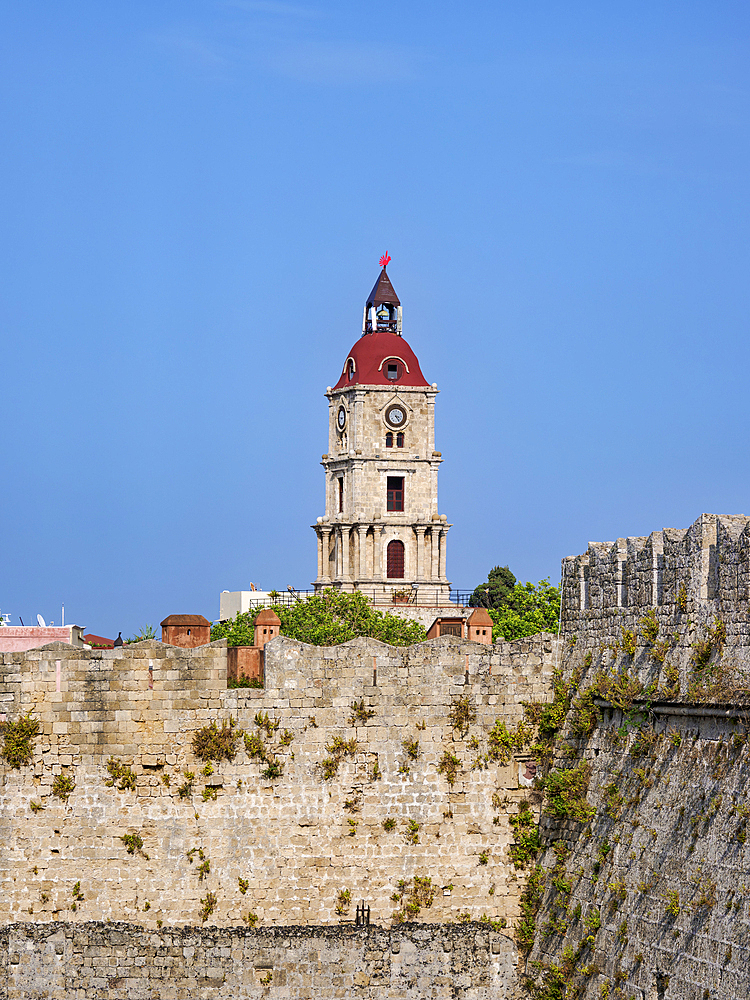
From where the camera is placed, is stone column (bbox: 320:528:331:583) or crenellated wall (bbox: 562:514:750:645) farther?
stone column (bbox: 320:528:331:583)

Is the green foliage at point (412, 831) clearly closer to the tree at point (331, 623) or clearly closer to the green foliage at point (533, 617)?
the green foliage at point (533, 617)

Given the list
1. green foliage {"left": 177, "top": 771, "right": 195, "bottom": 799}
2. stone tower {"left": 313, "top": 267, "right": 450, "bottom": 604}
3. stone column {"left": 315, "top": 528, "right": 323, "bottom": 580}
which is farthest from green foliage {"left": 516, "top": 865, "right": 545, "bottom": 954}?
stone column {"left": 315, "top": 528, "right": 323, "bottom": 580}

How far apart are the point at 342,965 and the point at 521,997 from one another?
2.58 m

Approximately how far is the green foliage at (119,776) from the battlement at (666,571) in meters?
6.71

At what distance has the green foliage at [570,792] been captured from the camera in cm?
2262

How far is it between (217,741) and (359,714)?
6.77 ft

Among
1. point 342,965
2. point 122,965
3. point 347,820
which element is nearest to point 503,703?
point 347,820

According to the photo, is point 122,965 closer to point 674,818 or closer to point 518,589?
point 674,818

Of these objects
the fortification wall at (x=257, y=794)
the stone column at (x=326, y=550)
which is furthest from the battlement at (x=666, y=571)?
the stone column at (x=326, y=550)

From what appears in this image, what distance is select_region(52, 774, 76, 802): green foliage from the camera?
22984 millimetres

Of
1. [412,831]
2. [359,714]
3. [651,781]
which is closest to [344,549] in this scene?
[359,714]

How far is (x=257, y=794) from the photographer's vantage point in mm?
23344

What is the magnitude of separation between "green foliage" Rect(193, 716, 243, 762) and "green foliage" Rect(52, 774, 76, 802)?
1777 millimetres

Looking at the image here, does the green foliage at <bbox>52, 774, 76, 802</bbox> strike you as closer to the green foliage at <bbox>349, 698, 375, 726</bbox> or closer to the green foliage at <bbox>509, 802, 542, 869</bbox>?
the green foliage at <bbox>349, 698, 375, 726</bbox>
